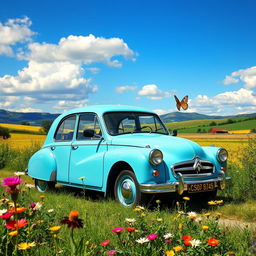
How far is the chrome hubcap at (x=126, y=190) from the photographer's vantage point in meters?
5.73

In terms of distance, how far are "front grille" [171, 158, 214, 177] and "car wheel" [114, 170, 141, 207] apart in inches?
26.1

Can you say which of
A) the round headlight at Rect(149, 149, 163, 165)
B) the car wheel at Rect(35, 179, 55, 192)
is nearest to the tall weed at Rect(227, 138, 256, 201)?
the round headlight at Rect(149, 149, 163, 165)

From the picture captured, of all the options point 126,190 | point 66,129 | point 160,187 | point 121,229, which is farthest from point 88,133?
point 121,229

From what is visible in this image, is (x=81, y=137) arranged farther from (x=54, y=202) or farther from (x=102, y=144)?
(x=54, y=202)

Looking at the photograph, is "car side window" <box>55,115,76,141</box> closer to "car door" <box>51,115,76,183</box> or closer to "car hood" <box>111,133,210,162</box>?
"car door" <box>51,115,76,183</box>

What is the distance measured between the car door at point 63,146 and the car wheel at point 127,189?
5.62 feet

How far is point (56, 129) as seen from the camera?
810cm

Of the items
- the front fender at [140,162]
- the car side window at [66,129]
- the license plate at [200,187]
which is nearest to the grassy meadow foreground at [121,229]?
the license plate at [200,187]

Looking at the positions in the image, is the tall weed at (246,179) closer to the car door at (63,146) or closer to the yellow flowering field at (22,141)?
the car door at (63,146)

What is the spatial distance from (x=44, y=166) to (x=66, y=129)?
0.92m

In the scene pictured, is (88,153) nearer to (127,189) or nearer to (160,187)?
(127,189)

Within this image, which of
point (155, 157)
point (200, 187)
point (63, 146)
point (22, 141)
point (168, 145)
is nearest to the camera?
point (155, 157)

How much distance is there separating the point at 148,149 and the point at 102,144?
3.96 ft

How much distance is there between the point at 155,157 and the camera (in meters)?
5.57
